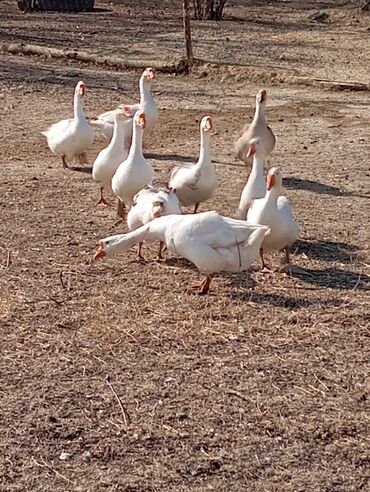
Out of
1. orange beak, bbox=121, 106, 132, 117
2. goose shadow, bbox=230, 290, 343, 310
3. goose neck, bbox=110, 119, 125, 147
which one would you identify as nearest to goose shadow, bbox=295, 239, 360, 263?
goose shadow, bbox=230, 290, 343, 310

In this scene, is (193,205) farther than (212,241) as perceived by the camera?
Yes

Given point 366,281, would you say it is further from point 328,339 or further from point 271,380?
point 271,380

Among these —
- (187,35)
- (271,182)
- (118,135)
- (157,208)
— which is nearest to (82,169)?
(118,135)

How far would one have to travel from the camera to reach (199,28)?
18922 mm

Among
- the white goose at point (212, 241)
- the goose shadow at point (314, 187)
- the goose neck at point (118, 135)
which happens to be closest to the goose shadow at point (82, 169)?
the goose neck at point (118, 135)

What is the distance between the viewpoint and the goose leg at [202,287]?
569cm

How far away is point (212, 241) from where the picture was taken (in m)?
5.55

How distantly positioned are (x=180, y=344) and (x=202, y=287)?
743 millimetres

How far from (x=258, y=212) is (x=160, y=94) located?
6784 millimetres

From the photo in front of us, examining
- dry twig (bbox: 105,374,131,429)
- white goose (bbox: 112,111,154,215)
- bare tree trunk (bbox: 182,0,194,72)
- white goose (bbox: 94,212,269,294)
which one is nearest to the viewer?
dry twig (bbox: 105,374,131,429)

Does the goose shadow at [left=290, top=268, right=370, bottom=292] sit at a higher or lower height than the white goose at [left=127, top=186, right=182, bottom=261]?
lower

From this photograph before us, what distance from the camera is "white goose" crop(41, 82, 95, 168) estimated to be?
8.83 metres

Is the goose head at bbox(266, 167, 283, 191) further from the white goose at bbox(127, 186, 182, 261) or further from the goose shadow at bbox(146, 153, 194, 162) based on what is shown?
the goose shadow at bbox(146, 153, 194, 162)

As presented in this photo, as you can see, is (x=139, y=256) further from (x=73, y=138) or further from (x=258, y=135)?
(x=73, y=138)
